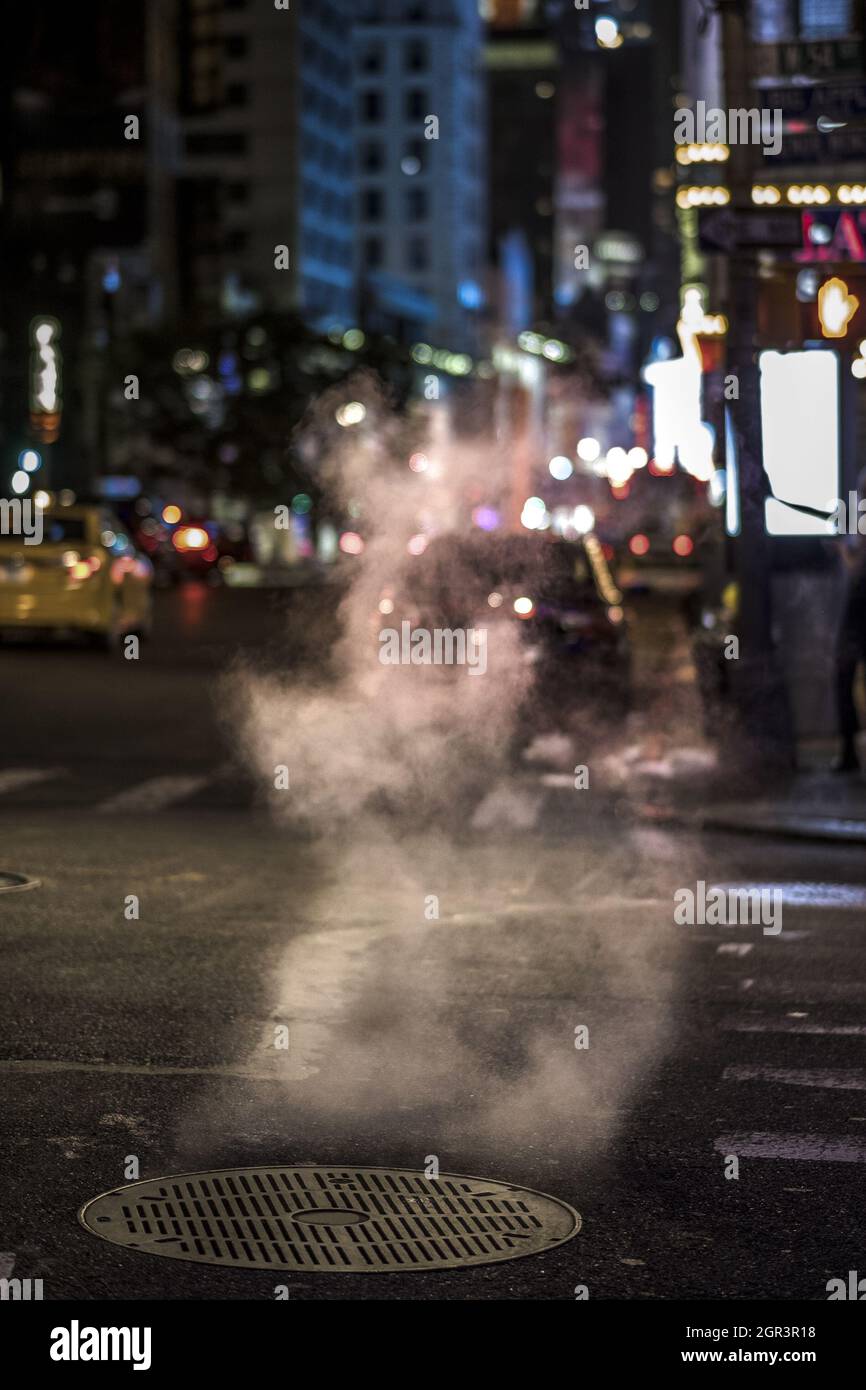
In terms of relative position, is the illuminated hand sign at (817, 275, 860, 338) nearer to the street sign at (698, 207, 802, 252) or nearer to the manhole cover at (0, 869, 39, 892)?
the street sign at (698, 207, 802, 252)

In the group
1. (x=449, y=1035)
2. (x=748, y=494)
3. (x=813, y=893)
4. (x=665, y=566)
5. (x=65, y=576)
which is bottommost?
(x=813, y=893)

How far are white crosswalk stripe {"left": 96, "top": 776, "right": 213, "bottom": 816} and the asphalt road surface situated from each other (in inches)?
4.3

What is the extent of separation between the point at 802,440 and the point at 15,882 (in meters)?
9.52

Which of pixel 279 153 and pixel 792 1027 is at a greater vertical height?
pixel 279 153

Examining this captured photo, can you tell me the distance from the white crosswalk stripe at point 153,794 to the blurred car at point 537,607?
4884 mm

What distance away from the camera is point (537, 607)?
20.6 m

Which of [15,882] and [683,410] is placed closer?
[15,882]

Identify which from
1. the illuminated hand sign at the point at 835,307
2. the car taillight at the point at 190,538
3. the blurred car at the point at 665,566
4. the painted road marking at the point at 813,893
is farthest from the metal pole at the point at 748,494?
the car taillight at the point at 190,538

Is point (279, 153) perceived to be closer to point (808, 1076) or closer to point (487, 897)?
point (487, 897)

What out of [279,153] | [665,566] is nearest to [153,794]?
[665,566]

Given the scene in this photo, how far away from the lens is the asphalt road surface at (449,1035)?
571 centimetres

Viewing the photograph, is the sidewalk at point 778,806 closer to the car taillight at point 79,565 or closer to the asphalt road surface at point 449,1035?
the asphalt road surface at point 449,1035

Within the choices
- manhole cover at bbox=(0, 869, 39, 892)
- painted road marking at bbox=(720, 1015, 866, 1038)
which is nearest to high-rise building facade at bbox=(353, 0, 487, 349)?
manhole cover at bbox=(0, 869, 39, 892)
